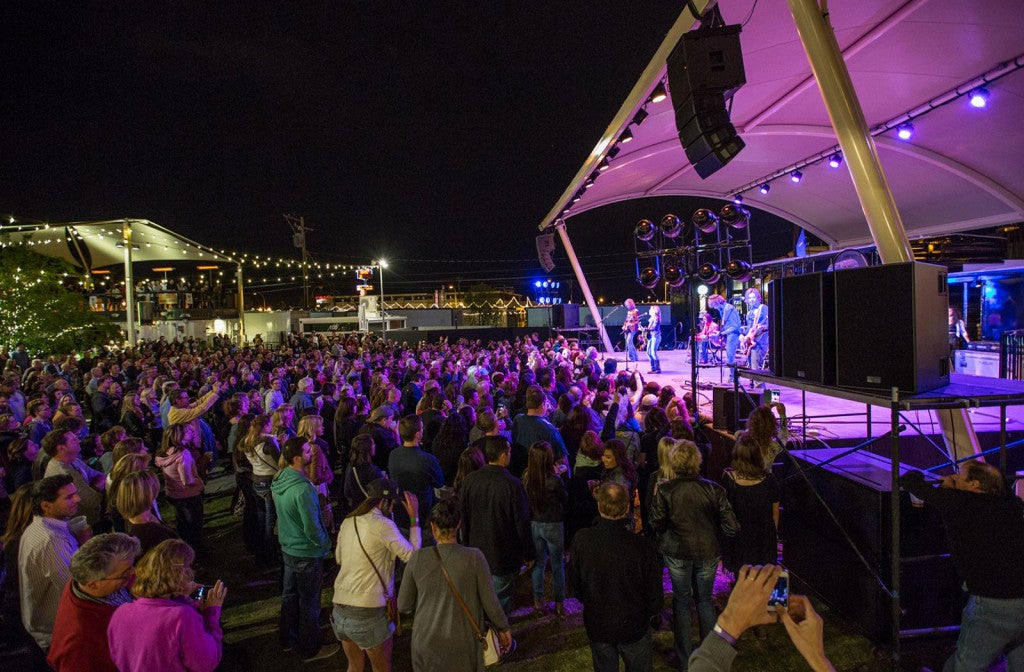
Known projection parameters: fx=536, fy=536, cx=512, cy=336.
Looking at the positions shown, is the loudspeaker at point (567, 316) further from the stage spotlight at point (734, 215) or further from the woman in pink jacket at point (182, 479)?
the woman in pink jacket at point (182, 479)

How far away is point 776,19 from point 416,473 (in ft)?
21.9

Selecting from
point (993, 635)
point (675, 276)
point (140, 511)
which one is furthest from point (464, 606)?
point (675, 276)

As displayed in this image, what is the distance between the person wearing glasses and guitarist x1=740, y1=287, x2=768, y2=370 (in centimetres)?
1082

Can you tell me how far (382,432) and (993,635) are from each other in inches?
173

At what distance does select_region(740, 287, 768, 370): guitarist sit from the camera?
10836 mm

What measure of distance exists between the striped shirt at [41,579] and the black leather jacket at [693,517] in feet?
10.8

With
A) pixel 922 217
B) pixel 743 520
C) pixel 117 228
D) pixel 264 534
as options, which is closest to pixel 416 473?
pixel 264 534

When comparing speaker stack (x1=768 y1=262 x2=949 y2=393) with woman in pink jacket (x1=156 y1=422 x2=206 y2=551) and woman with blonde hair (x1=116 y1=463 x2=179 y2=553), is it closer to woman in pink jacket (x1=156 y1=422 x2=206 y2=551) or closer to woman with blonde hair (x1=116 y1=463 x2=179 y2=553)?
woman with blonde hair (x1=116 y1=463 x2=179 y2=553)

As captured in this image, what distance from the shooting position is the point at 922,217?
13688 millimetres

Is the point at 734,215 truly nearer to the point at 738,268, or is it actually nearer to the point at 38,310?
the point at 738,268

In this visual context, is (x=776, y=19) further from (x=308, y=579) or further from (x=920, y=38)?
(x=308, y=579)

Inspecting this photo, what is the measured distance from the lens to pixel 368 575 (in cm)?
292

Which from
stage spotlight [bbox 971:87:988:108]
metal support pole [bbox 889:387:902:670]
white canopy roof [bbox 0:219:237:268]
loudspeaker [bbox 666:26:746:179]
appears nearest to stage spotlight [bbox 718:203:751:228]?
stage spotlight [bbox 971:87:988:108]

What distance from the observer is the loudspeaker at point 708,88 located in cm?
477
